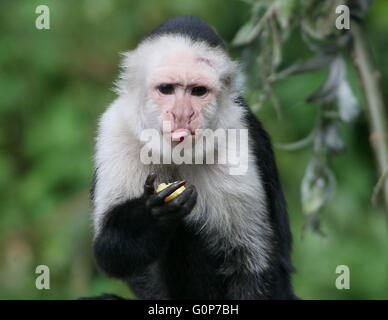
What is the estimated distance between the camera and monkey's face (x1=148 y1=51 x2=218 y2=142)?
3.49 m

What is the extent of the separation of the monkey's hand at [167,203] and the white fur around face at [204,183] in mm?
267

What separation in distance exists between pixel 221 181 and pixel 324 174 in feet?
2.45

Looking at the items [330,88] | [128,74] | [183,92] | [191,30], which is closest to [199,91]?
[183,92]

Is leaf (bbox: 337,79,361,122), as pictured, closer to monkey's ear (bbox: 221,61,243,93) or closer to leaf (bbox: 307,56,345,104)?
leaf (bbox: 307,56,345,104)

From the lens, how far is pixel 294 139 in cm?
721

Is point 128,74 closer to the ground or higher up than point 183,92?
higher up

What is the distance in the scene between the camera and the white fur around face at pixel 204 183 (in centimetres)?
379

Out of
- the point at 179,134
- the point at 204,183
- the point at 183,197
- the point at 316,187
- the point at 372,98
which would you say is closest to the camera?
the point at 179,134

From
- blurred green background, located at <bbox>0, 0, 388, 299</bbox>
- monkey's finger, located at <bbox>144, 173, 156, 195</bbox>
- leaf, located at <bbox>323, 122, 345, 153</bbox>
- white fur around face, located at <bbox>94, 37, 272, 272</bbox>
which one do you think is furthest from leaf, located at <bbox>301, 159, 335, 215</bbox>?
blurred green background, located at <bbox>0, 0, 388, 299</bbox>

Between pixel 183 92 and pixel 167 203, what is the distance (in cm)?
53

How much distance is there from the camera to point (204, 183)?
3.98 m

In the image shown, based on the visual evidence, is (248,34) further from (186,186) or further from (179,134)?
(179,134)

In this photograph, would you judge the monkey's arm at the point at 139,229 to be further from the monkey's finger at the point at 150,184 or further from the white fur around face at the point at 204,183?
the white fur around face at the point at 204,183

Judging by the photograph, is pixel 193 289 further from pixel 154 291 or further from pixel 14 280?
pixel 14 280
